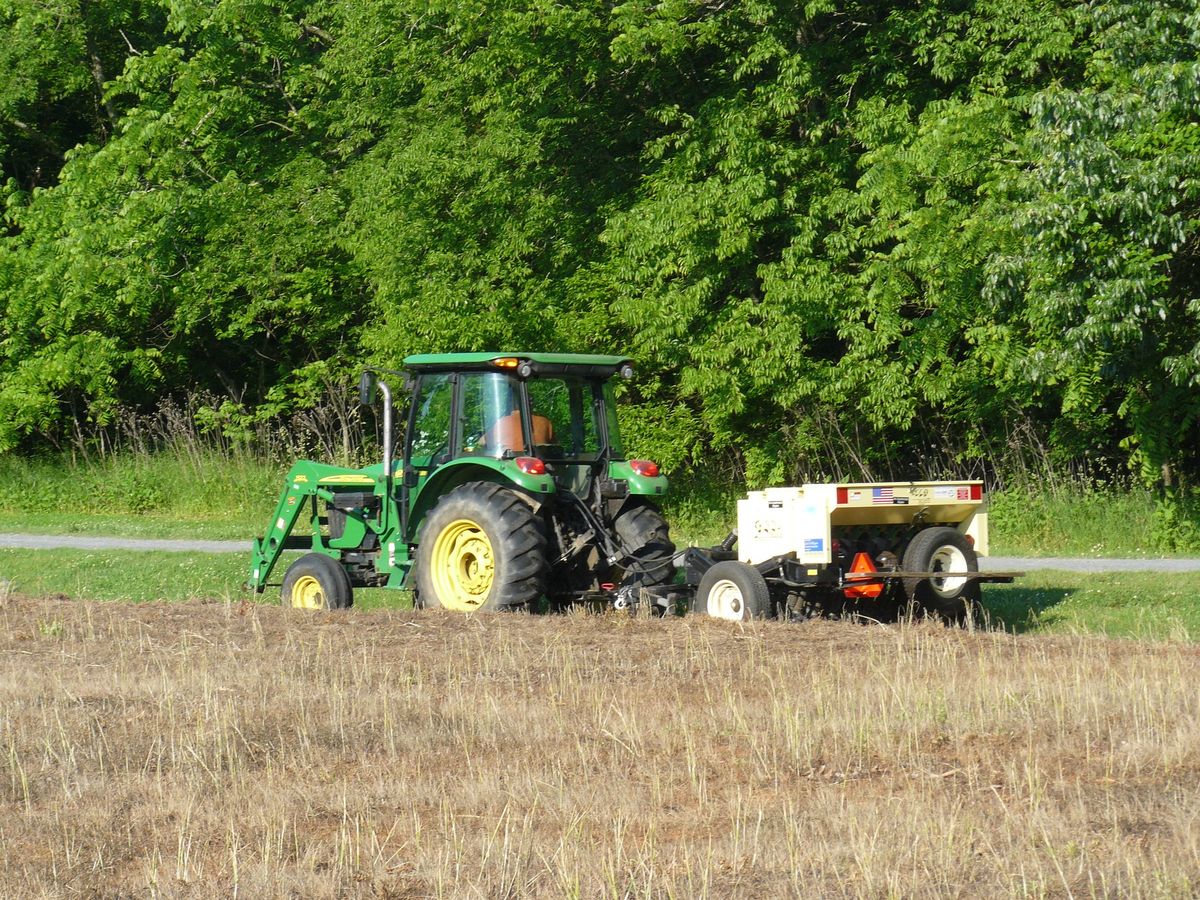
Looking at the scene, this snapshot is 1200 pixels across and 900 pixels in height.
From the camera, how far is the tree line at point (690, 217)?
1689 cm

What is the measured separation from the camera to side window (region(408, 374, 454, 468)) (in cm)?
1263

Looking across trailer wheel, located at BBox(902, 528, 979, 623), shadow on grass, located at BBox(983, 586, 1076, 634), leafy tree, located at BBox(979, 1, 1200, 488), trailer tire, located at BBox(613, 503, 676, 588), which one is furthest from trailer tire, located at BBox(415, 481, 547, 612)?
leafy tree, located at BBox(979, 1, 1200, 488)

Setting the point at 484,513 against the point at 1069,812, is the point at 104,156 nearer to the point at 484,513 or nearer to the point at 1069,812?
the point at 484,513

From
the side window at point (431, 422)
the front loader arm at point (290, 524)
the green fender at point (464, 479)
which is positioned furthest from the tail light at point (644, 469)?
the front loader arm at point (290, 524)

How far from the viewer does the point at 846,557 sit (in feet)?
38.2

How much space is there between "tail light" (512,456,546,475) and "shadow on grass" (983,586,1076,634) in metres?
3.81

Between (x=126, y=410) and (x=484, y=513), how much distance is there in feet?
59.7

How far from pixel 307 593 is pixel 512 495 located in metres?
2.64

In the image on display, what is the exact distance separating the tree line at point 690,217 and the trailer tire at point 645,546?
6.34 meters

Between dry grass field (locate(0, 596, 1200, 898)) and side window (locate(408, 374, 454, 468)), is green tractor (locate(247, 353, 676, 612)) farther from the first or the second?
dry grass field (locate(0, 596, 1200, 898))

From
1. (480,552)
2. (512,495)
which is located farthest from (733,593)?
(480,552)

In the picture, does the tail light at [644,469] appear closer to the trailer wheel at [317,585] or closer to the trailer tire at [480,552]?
the trailer tire at [480,552]

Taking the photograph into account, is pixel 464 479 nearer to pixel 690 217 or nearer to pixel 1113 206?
pixel 1113 206

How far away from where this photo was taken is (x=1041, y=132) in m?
16.4
